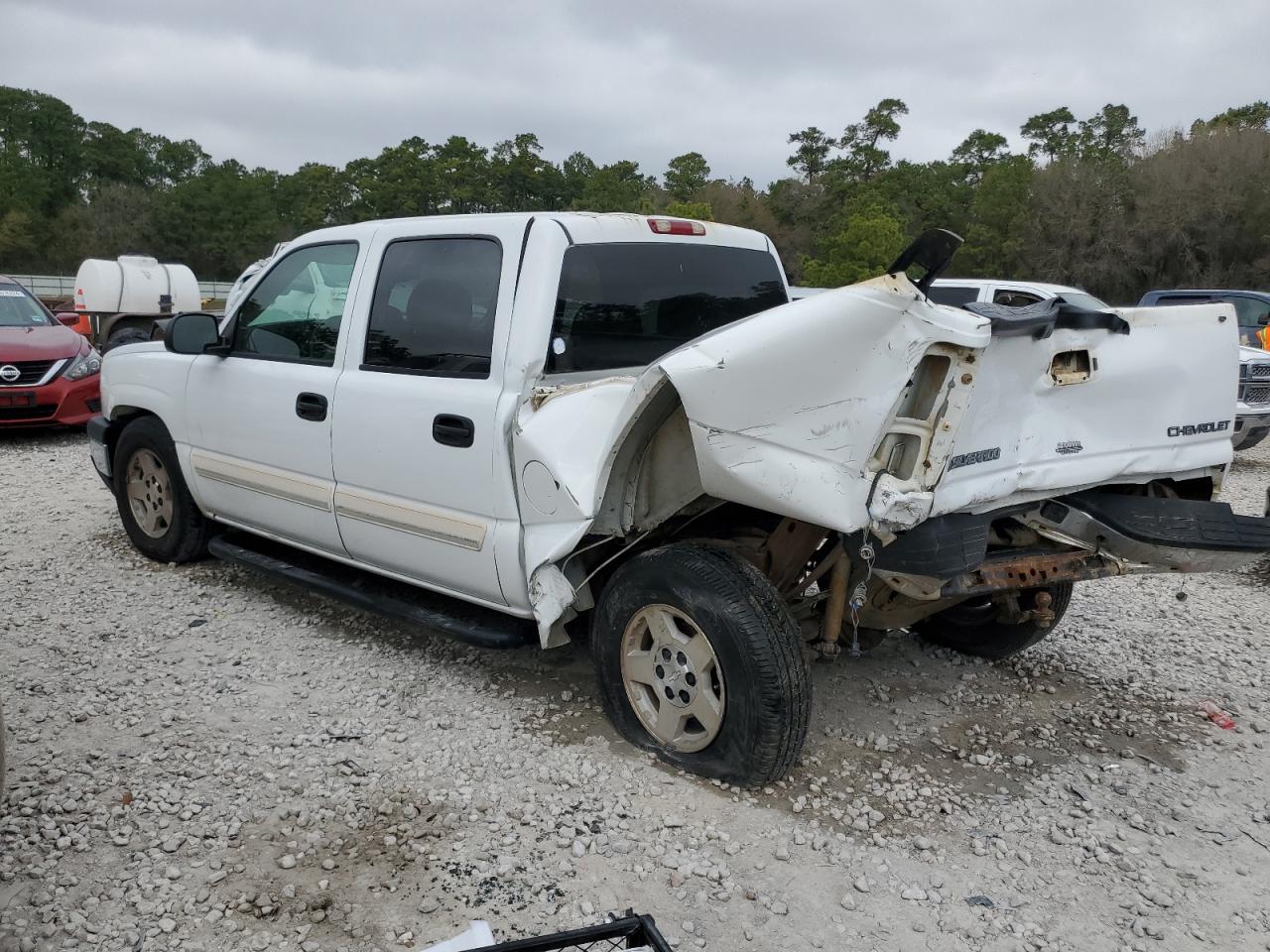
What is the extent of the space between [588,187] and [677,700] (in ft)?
143

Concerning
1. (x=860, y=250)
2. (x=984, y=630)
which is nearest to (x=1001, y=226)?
(x=860, y=250)

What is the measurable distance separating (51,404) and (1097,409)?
10083mm

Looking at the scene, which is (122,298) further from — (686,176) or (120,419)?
(686,176)

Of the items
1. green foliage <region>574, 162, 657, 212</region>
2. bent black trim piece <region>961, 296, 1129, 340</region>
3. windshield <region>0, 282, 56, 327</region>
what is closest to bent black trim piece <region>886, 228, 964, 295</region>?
bent black trim piece <region>961, 296, 1129, 340</region>

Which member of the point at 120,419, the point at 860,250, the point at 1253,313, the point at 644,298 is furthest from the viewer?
the point at 860,250

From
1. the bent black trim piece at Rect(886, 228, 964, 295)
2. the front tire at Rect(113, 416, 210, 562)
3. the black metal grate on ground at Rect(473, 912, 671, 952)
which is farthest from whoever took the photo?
the front tire at Rect(113, 416, 210, 562)

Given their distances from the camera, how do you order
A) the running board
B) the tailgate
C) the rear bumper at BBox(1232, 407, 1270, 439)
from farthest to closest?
1. the rear bumper at BBox(1232, 407, 1270, 439)
2. the running board
3. the tailgate

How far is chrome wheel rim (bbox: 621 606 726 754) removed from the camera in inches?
127

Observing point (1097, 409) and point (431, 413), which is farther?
point (431, 413)

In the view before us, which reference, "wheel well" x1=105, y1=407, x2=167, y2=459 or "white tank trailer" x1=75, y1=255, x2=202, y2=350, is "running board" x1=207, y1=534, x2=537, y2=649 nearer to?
"wheel well" x1=105, y1=407, x2=167, y2=459

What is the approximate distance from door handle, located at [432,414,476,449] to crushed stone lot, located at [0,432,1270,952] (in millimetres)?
1131

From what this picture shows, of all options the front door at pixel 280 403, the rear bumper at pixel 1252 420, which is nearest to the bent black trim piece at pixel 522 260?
the front door at pixel 280 403

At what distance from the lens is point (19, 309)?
34.9 ft

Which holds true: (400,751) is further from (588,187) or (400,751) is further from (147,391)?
(588,187)
